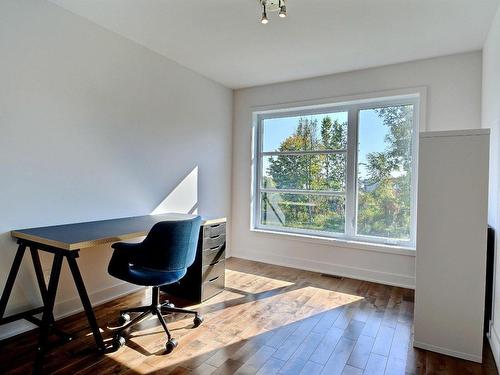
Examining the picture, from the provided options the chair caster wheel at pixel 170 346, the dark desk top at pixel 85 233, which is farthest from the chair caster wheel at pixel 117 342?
the dark desk top at pixel 85 233

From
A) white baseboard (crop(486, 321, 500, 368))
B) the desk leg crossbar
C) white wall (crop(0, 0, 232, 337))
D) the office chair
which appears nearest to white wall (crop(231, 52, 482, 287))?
white wall (crop(0, 0, 232, 337))

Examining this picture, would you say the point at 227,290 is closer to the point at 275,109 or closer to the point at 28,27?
the point at 275,109

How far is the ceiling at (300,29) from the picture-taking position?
2.36m

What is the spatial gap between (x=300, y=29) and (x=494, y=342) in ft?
9.55

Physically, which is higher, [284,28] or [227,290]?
[284,28]

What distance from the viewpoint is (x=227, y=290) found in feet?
10.7

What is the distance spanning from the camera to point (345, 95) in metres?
3.74

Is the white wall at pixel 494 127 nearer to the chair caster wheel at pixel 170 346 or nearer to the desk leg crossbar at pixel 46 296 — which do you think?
the chair caster wheel at pixel 170 346

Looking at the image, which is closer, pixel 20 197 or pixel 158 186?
pixel 20 197

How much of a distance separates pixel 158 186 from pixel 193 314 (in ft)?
4.83

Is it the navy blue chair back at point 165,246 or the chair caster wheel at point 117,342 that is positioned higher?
the navy blue chair back at point 165,246

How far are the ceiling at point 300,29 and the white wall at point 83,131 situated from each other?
29 cm

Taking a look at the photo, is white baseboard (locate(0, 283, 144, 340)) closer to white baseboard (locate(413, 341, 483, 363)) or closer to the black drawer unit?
the black drawer unit

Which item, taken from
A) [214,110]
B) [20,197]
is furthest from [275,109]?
[20,197]
